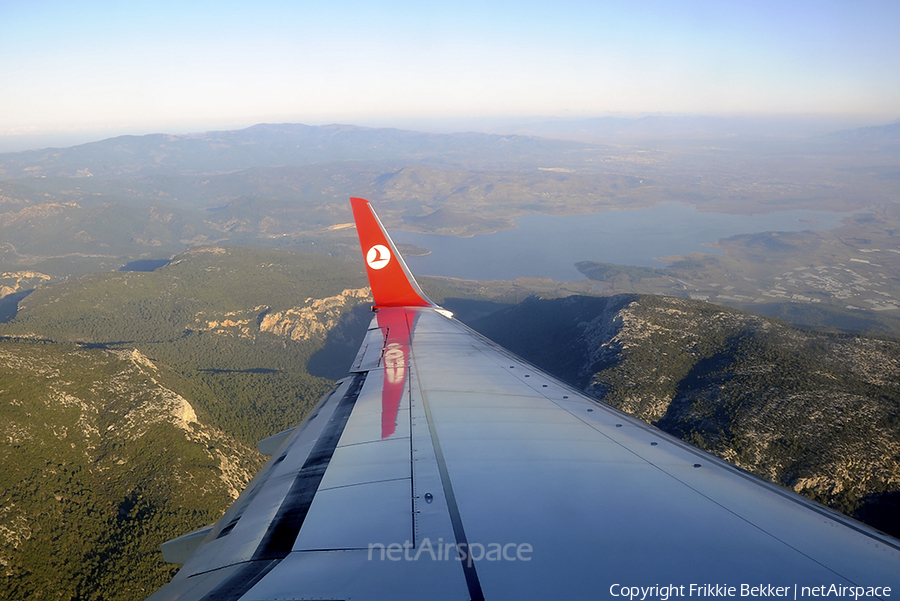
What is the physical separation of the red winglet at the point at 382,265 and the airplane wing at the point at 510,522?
27.4ft

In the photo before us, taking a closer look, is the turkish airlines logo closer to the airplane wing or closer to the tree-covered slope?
the airplane wing

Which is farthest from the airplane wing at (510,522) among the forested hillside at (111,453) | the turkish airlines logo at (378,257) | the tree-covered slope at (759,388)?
the tree-covered slope at (759,388)

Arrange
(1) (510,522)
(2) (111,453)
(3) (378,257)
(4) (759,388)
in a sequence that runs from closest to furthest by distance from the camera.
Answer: (1) (510,522) → (3) (378,257) → (2) (111,453) → (4) (759,388)

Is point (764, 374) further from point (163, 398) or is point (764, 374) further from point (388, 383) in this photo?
point (163, 398)

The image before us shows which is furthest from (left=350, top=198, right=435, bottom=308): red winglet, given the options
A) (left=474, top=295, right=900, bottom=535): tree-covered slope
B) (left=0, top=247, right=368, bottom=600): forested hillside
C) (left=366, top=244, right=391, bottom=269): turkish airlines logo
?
(left=474, top=295, right=900, bottom=535): tree-covered slope

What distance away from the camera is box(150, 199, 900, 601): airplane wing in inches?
212

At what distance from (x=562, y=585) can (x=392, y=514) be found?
2.70 metres

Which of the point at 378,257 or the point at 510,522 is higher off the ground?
the point at 378,257

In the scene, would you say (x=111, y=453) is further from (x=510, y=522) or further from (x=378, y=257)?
A: (x=510, y=522)

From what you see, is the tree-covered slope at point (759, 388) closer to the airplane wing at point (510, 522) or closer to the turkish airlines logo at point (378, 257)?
the airplane wing at point (510, 522)

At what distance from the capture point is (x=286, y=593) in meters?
5.11

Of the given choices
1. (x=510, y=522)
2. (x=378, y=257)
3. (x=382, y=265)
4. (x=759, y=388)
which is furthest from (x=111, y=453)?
(x=759, y=388)

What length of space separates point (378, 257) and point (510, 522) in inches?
535

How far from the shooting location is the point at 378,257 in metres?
18.5
